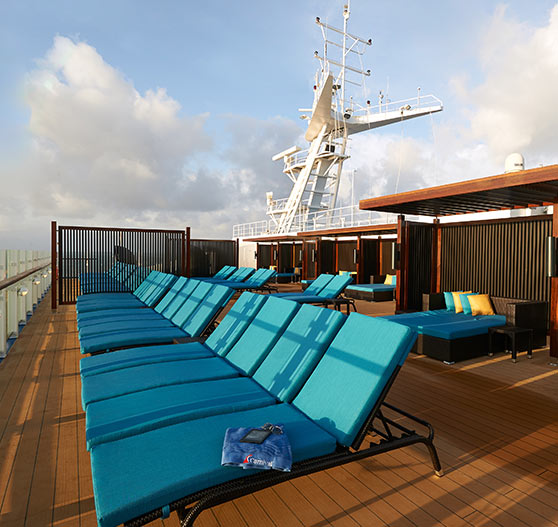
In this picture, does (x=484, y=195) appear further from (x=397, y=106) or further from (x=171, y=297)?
(x=397, y=106)

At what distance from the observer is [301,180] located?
23328 mm

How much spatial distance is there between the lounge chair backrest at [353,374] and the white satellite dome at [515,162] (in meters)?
6.33

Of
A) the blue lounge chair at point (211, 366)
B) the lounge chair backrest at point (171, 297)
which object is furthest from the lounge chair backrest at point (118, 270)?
the blue lounge chair at point (211, 366)

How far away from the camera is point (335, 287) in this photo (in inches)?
304

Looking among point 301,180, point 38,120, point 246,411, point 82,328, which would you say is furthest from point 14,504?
point 301,180

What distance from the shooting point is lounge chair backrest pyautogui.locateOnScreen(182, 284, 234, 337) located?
376 centimetres

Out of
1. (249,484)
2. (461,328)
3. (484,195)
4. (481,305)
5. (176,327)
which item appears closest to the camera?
(249,484)

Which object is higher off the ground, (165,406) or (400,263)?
(400,263)

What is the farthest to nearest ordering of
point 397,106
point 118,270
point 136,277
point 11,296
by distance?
1. point 397,106
2. point 118,270
3. point 136,277
4. point 11,296

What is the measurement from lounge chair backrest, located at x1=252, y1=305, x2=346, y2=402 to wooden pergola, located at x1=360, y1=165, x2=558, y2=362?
3082mm

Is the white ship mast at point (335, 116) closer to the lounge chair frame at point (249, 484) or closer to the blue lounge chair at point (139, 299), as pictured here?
the blue lounge chair at point (139, 299)

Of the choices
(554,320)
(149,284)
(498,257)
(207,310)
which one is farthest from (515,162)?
(149,284)

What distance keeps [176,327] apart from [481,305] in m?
4.77

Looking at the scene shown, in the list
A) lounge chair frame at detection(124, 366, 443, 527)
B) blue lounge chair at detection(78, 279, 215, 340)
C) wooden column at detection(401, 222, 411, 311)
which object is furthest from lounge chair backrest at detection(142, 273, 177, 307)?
lounge chair frame at detection(124, 366, 443, 527)
